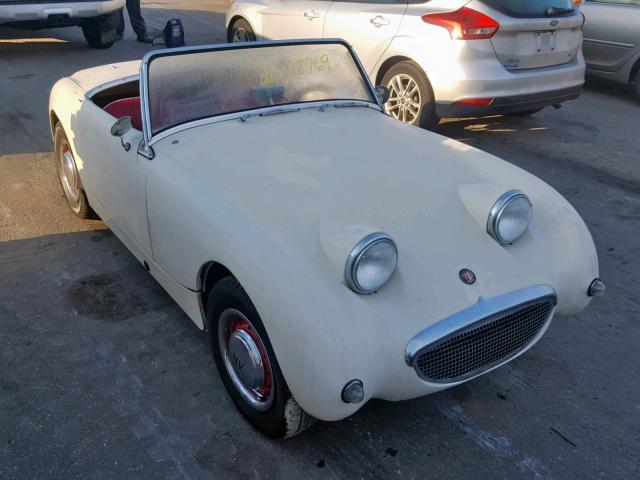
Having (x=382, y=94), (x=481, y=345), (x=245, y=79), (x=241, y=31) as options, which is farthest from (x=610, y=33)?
(x=481, y=345)

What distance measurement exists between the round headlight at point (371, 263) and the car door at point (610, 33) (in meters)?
7.32

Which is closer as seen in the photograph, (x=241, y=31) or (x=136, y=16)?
(x=241, y=31)

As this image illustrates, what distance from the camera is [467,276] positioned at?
2533 mm

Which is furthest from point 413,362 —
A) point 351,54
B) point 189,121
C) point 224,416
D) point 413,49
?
point 413,49

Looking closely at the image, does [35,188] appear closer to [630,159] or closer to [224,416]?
[224,416]

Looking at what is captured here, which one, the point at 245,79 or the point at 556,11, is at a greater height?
the point at 556,11

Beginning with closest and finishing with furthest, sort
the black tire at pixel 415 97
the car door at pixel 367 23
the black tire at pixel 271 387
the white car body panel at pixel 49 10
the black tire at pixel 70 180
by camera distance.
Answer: the black tire at pixel 271 387, the black tire at pixel 70 180, the black tire at pixel 415 97, the car door at pixel 367 23, the white car body panel at pixel 49 10

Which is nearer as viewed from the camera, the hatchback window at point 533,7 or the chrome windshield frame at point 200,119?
the chrome windshield frame at point 200,119

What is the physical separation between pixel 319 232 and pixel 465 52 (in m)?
4.05

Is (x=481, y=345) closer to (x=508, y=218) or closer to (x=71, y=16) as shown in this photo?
(x=508, y=218)

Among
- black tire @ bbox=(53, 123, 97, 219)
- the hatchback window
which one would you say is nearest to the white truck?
black tire @ bbox=(53, 123, 97, 219)

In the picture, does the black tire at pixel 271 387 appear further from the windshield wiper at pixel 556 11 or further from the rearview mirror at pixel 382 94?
the windshield wiper at pixel 556 11

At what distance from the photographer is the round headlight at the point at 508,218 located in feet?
9.02

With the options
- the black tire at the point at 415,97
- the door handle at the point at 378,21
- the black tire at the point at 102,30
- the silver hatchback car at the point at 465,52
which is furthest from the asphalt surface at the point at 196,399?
the black tire at the point at 102,30
